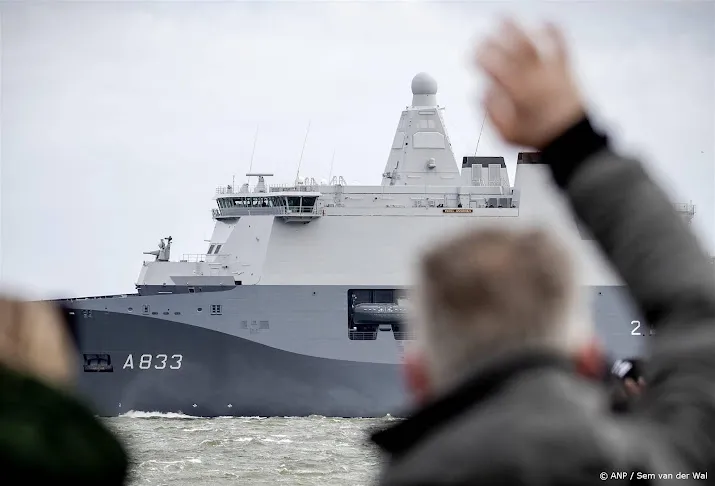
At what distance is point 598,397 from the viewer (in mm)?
1455

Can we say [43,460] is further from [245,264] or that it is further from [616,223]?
[245,264]

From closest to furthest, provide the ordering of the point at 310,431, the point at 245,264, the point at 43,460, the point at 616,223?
the point at 43,460 → the point at 616,223 → the point at 310,431 → the point at 245,264

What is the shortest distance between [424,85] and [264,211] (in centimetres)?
613

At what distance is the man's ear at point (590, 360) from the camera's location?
154cm

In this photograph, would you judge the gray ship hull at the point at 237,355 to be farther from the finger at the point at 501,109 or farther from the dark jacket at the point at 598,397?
the dark jacket at the point at 598,397

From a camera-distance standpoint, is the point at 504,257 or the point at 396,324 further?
the point at 396,324

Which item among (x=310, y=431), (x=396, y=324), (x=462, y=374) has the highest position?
(x=396, y=324)

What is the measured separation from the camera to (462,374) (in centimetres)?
153

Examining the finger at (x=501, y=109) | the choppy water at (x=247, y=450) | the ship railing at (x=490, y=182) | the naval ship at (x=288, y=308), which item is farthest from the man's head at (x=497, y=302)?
the ship railing at (x=490, y=182)

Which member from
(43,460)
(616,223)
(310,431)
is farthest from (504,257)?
(310,431)

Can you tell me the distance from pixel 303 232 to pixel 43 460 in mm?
28021

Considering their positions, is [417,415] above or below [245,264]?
below

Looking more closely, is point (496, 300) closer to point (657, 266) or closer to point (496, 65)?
point (657, 266)

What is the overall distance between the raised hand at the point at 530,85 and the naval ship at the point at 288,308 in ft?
87.4
